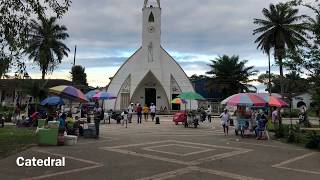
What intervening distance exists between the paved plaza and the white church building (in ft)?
122

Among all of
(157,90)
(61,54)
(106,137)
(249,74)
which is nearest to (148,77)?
(157,90)

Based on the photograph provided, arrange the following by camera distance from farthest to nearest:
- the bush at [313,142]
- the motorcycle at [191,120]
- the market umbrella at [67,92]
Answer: the motorcycle at [191,120], the market umbrella at [67,92], the bush at [313,142]

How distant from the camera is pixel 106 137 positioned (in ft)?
65.2

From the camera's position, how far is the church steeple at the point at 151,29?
56250 millimetres

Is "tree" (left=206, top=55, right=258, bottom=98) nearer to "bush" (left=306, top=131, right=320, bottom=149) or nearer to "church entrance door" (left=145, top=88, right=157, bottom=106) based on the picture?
"church entrance door" (left=145, top=88, right=157, bottom=106)

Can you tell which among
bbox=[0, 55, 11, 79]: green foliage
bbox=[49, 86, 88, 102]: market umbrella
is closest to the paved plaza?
bbox=[0, 55, 11, 79]: green foliage

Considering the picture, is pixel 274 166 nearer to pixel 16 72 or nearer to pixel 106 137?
pixel 16 72

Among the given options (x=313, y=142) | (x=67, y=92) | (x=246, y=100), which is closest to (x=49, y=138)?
(x=67, y=92)

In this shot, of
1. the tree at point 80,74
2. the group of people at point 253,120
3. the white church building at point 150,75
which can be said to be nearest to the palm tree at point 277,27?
the white church building at point 150,75

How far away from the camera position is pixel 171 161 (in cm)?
1302

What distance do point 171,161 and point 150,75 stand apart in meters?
43.6

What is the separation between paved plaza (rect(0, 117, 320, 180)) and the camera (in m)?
10.9

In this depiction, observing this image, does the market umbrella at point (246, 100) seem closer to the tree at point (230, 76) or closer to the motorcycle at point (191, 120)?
the motorcycle at point (191, 120)

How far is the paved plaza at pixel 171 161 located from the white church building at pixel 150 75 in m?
37.2
